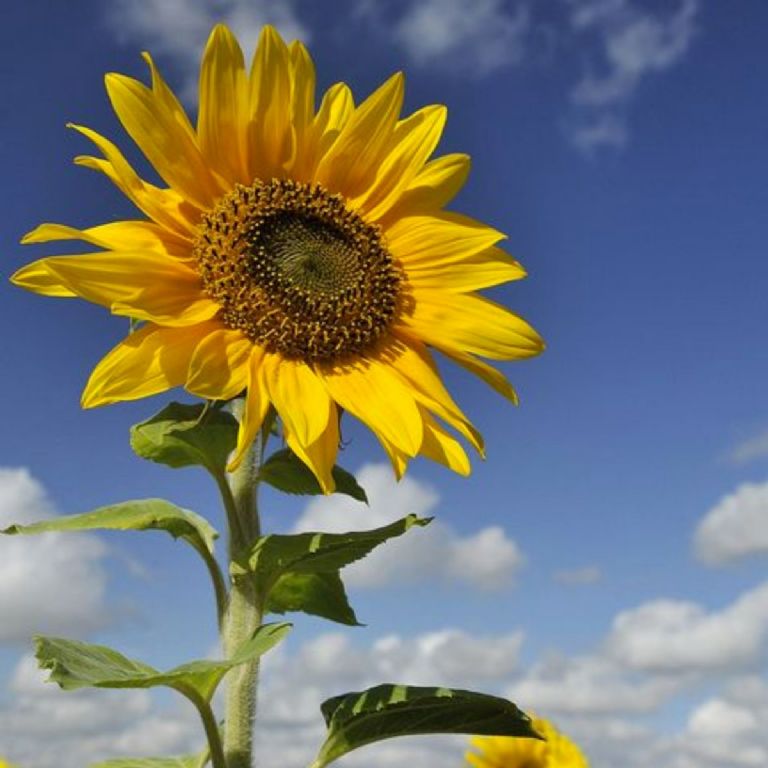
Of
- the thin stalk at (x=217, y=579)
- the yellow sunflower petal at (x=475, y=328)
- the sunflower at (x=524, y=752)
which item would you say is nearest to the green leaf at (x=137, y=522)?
the thin stalk at (x=217, y=579)

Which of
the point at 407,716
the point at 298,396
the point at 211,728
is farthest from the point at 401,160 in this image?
the point at 211,728

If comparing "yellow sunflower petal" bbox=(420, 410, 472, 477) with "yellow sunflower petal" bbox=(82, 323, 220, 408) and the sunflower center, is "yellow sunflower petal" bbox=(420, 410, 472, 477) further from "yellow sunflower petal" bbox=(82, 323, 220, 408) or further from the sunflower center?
"yellow sunflower petal" bbox=(82, 323, 220, 408)

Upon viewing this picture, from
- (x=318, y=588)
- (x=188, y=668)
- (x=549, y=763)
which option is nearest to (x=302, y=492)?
(x=318, y=588)

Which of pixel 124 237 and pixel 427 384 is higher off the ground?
pixel 124 237

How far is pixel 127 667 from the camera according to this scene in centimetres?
392

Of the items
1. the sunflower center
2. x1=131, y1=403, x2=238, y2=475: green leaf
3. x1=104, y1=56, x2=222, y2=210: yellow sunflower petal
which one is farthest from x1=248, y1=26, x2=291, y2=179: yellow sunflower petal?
x1=131, y1=403, x2=238, y2=475: green leaf

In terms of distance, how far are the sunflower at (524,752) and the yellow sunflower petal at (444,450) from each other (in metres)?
2.48

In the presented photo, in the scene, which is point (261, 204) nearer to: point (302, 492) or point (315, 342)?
point (315, 342)

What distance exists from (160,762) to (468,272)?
2.28 m

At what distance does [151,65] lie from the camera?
4199mm

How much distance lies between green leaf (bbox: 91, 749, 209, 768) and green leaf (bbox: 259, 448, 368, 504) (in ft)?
3.73

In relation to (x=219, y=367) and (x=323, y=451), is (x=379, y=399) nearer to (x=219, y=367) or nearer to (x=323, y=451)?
(x=323, y=451)

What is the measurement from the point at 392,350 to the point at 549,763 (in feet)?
9.45

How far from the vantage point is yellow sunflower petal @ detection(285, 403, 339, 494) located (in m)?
3.86
